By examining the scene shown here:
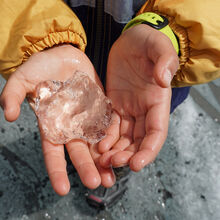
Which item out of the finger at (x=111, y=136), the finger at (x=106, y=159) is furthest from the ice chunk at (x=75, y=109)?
the finger at (x=106, y=159)

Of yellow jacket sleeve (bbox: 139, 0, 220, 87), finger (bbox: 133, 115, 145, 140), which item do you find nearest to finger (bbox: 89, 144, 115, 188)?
finger (bbox: 133, 115, 145, 140)

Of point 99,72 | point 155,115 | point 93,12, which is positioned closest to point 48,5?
point 93,12

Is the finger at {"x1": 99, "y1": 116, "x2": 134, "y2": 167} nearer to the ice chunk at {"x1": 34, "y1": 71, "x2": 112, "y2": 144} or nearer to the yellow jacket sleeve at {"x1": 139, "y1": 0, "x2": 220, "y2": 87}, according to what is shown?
the ice chunk at {"x1": 34, "y1": 71, "x2": 112, "y2": 144}

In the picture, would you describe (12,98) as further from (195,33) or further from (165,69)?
(195,33)

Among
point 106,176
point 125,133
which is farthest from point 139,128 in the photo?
point 106,176

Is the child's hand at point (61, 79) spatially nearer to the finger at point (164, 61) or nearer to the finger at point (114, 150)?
the finger at point (114, 150)

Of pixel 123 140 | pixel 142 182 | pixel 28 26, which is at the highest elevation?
pixel 28 26

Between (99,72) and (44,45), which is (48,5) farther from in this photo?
(99,72)
